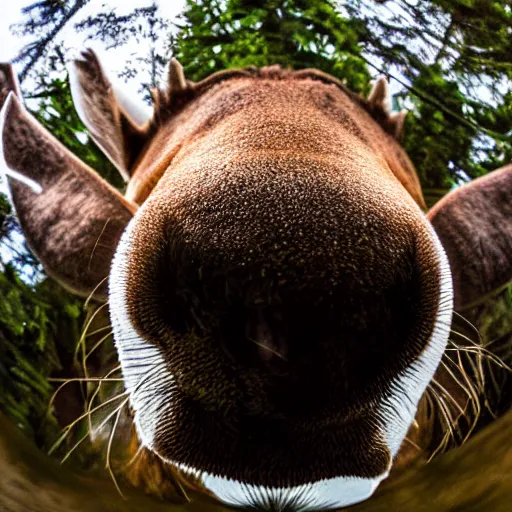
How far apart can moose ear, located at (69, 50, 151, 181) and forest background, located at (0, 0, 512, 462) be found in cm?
2

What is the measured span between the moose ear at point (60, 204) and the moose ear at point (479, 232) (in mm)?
447

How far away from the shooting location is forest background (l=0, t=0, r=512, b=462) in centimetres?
101

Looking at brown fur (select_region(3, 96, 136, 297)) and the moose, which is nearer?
the moose

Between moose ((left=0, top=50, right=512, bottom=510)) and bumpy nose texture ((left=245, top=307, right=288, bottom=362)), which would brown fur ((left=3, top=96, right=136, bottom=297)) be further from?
bumpy nose texture ((left=245, top=307, right=288, bottom=362))

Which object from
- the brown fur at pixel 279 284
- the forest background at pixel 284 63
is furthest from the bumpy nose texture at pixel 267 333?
the forest background at pixel 284 63

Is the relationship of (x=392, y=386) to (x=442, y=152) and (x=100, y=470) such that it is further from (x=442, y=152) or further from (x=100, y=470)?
(x=100, y=470)

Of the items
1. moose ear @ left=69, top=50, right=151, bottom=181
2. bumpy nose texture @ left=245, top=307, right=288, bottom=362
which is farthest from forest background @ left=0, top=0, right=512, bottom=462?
bumpy nose texture @ left=245, top=307, right=288, bottom=362

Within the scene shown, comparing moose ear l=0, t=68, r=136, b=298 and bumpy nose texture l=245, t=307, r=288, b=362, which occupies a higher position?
moose ear l=0, t=68, r=136, b=298

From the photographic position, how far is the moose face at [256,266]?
82 cm

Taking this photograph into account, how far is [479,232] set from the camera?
3.38ft

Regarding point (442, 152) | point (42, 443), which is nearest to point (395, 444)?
point (442, 152)

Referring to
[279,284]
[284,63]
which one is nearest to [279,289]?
[279,284]

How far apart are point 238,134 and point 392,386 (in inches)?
15.0

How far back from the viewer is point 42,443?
3.83ft
